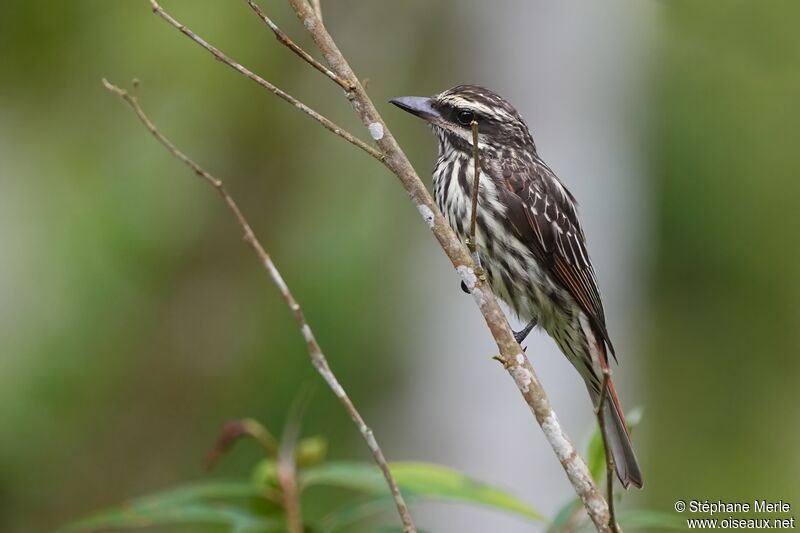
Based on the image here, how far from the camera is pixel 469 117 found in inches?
169

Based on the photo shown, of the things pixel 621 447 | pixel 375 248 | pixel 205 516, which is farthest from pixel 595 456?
pixel 375 248

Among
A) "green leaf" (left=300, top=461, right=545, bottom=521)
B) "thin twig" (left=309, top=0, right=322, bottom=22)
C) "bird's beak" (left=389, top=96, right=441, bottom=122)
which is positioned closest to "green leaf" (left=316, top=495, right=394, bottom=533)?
"green leaf" (left=300, top=461, right=545, bottom=521)

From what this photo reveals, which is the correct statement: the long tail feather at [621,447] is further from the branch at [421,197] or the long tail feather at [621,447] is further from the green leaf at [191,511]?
the green leaf at [191,511]

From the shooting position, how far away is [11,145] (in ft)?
24.0

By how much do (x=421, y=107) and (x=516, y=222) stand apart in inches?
22.1

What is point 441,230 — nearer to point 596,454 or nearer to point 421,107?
point 596,454

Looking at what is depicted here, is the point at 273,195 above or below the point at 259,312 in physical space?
above

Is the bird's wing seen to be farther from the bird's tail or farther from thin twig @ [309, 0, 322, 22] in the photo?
thin twig @ [309, 0, 322, 22]

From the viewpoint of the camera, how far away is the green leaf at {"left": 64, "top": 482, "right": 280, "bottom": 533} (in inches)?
116

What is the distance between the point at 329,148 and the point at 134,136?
147cm

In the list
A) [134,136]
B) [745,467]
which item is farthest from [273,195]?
[745,467]

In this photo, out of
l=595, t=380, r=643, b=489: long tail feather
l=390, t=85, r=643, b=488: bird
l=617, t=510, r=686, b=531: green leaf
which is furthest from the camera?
l=390, t=85, r=643, b=488: bird

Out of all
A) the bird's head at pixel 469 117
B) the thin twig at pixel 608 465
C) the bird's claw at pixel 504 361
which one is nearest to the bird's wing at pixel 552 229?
the bird's head at pixel 469 117

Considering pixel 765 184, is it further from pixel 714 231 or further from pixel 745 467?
pixel 745 467
